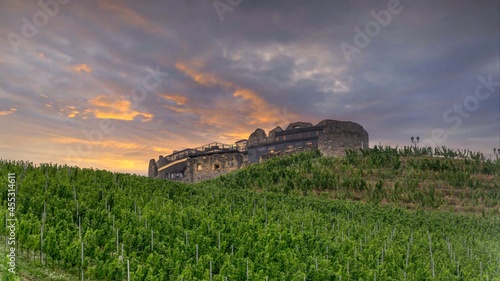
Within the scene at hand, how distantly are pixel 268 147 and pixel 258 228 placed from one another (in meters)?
37.3

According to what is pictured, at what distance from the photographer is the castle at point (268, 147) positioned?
47.4 metres

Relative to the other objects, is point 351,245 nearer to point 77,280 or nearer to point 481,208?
point 77,280

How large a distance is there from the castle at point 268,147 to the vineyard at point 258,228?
1173cm

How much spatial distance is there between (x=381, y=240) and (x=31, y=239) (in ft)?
45.1

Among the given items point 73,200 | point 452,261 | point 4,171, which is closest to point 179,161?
point 4,171

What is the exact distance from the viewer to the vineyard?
13.2m

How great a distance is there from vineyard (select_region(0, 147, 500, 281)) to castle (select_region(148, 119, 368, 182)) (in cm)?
1173

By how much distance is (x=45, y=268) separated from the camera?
1252 centimetres

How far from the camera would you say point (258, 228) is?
1758 cm

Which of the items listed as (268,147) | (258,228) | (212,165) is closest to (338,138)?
(268,147)

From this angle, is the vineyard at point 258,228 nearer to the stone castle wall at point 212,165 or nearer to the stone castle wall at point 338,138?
the stone castle wall at point 338,138

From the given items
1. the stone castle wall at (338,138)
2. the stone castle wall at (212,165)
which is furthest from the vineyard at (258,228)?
the stone castle wall at (212,165)

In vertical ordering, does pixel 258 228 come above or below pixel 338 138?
below

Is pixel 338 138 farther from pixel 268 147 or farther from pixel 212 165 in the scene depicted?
pixel 212 165
